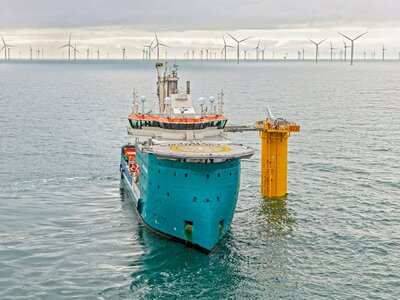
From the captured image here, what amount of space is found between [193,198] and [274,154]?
16818 millimetres

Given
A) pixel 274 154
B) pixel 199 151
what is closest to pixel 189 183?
pixel 199 151

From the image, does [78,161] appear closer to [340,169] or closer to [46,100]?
[340,169]

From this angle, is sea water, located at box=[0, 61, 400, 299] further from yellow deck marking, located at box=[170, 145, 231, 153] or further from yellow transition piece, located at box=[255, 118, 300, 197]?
yellow deck marking, located at box=[170, 145, 231, 153]

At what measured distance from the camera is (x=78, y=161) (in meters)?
75.7

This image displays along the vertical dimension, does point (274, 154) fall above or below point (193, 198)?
above

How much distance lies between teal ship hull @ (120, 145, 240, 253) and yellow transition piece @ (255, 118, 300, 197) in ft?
40.8

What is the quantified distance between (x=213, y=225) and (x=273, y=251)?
5217 millimetres

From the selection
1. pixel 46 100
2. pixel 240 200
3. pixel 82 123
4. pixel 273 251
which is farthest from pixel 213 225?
pixel 46 100

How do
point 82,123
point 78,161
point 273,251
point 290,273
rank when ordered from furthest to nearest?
point 82,123 → point 78,161 → point 273,251 → point 290,273

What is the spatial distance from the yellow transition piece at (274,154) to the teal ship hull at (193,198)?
1245 cm

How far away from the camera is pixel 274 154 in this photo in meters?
57.2

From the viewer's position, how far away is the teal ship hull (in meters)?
42.5

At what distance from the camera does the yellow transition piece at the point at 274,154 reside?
56969 mm

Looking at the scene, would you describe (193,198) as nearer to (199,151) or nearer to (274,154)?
(199,151)
